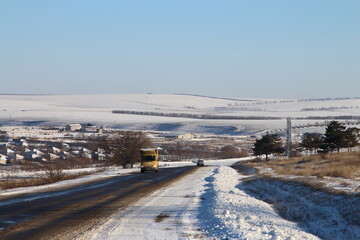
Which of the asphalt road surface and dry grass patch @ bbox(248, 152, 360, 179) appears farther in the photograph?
dry grass patch @ bbox(248, 152, 360, 179)

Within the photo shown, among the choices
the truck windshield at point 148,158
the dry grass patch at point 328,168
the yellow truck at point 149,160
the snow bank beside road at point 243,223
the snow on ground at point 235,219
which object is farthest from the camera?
the truck windshield at point 148,158

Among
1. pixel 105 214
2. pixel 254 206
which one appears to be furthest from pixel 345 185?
pixel 105 214

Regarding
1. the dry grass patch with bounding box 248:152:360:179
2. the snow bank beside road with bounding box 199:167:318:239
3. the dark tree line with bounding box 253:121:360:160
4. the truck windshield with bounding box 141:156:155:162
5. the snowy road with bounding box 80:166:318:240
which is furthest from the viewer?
the dark tree line with bounding box 253:121:360:160

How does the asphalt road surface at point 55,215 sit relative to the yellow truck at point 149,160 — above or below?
above

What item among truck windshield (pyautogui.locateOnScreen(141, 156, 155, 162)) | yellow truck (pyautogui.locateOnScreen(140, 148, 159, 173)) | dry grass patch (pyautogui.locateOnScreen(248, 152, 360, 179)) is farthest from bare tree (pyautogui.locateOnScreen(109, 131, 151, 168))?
dry grass patch (pyautogui.locateOnScreen(248, 152, 360, 179))

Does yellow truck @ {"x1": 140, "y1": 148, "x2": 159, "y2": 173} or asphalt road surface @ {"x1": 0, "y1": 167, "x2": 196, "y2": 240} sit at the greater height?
asphalt road surface @ {"x1": 0, "y1": 167, "x2": 196, "y2": 240}

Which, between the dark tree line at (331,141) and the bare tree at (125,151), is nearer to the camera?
the bare tree at (125,151)

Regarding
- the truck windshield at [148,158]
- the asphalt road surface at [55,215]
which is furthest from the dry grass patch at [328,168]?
the truck windshield at [148,158]

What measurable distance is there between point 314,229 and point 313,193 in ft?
22.6

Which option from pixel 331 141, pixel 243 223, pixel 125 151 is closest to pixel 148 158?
pixel 125 151

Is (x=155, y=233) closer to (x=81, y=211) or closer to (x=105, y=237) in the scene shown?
(x=105, y=237)

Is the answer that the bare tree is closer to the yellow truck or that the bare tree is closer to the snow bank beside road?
the yellow truck

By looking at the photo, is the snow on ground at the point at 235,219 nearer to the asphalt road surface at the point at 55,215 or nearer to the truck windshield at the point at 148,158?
the asphalt road surface at the point at 55,215

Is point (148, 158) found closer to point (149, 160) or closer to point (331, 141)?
point (149, 160)
